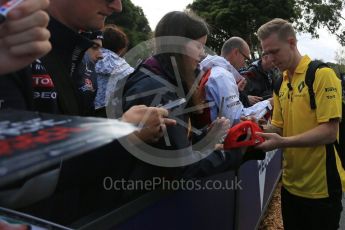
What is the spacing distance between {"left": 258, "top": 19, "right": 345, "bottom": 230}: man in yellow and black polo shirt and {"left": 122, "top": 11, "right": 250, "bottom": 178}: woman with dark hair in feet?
1.65

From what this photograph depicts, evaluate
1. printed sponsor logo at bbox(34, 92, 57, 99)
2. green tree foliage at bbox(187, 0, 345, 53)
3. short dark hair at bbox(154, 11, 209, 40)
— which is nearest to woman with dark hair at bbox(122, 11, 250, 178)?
short dark hair at bbox(154, 11, 209, 40)

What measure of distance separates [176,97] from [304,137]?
109cm

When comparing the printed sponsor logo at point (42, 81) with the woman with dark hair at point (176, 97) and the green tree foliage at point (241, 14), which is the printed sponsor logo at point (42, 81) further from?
the green tree foliage at point (241, 14)

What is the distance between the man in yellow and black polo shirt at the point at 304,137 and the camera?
2.53 metres

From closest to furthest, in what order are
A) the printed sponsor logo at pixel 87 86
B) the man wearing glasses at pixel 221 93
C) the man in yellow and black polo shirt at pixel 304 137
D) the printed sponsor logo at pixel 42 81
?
the printed sponsor logo at pixel 42 81 < the printed sponsor logo at pixel 87 86 < the man in yellow and black polo shirt at pixel 304 137 < the man wearing glasses at pixel 221 93

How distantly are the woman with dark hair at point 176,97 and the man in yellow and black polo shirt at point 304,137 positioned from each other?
19.9 inches

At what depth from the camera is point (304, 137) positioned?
254 centimetres

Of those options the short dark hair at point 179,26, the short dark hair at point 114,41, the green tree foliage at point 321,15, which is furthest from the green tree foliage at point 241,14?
the short dark hair at point 179,26

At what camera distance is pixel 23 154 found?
0.57 metres

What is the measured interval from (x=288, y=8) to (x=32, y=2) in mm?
33584

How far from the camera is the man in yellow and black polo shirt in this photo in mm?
2527

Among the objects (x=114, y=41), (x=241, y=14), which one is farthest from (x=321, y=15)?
(x=114, y=41)

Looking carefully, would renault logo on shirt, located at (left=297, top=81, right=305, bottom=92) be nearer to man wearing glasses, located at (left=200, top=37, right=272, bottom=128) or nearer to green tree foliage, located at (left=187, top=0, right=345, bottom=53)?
man wearing glasses, located at (left=200, top=37, right=272, bottom=128)

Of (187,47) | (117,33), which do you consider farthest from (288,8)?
(187,47)
